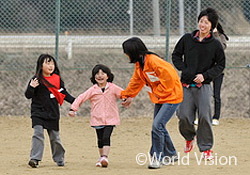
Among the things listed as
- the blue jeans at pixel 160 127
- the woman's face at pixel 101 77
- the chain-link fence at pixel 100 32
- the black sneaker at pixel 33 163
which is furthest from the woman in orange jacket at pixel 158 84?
the chain-link fence at pixel 100 32

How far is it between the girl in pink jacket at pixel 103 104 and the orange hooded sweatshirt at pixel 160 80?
46 cm

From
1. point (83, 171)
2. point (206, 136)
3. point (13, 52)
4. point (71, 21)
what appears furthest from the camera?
point (13, 52)

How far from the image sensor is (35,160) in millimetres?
6938

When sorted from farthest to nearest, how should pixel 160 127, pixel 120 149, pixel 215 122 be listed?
pixel 215 122 → pixel 120 149 → pixel 160 127

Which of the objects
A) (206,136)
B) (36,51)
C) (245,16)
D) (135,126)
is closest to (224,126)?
(135,126)

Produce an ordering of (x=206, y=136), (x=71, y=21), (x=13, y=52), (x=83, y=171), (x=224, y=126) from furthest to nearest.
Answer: (x=13, y=52) → (x=71, y=21) → (x=224, y=126) → (x=206, y=136) → (x=83, y=171)

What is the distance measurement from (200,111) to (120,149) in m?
1.81

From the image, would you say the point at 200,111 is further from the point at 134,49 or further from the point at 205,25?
Answer: the point at 134,49

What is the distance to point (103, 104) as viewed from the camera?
7.16m

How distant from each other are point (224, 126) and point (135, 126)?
5.36 feet

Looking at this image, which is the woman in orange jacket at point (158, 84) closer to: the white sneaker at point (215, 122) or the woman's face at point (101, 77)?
the woman's face at point (101, 77)

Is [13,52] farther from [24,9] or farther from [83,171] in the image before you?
[83,171]

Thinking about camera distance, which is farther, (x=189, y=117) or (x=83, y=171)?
(x=189, y=117)

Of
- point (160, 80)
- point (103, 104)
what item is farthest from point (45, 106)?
point (160, 80)
